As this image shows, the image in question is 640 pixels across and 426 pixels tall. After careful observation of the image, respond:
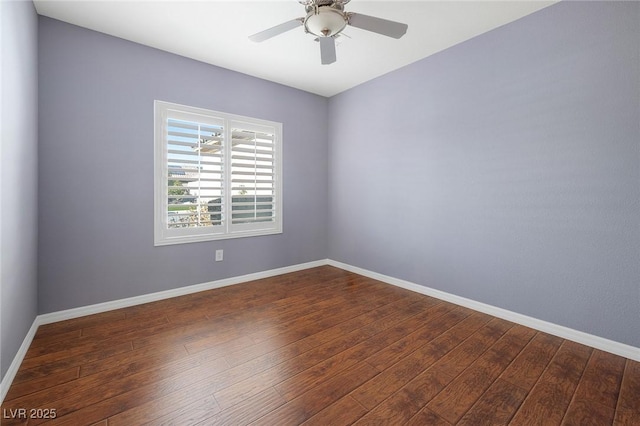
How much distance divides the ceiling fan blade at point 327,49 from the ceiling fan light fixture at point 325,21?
9cm

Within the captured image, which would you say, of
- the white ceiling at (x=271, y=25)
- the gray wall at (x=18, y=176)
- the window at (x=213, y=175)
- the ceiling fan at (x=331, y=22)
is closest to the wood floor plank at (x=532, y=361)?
the ceiling fan at (x=331, y=22)

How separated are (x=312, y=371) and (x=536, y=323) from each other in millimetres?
2002

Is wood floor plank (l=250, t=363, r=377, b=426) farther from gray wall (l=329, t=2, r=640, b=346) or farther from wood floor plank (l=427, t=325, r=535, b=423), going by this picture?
gray wall (l=329, t=2, r=640, b=346)

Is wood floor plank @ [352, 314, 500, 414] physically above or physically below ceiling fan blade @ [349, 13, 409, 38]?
below

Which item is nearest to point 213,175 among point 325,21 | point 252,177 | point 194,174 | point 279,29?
point 194,174

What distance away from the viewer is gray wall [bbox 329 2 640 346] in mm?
2027

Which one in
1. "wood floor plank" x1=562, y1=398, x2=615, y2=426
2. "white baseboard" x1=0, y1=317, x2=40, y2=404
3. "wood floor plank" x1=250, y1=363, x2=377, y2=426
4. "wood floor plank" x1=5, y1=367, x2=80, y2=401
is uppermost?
"white baseboard" x1=0, y1=317, x2=40, y2=404

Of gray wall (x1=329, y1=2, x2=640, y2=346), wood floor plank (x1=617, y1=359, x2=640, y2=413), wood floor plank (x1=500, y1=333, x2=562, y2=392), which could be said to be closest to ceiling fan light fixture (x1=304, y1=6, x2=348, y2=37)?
gray wall (x1=329, y1=2, x2=640, y2=346)

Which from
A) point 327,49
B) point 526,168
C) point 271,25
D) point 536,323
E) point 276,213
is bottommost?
point 536,323

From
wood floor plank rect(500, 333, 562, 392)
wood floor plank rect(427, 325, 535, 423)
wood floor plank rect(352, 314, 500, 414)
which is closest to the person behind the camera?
wood floor plank rect(427, 325, 535, 423)

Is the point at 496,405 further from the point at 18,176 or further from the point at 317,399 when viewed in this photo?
the point at 18,176

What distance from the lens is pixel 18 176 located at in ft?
6.15

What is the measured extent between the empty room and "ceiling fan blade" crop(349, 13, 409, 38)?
22mm

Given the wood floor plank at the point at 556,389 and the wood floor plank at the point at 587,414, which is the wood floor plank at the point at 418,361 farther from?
the wood floor plank at the point at 587,414
